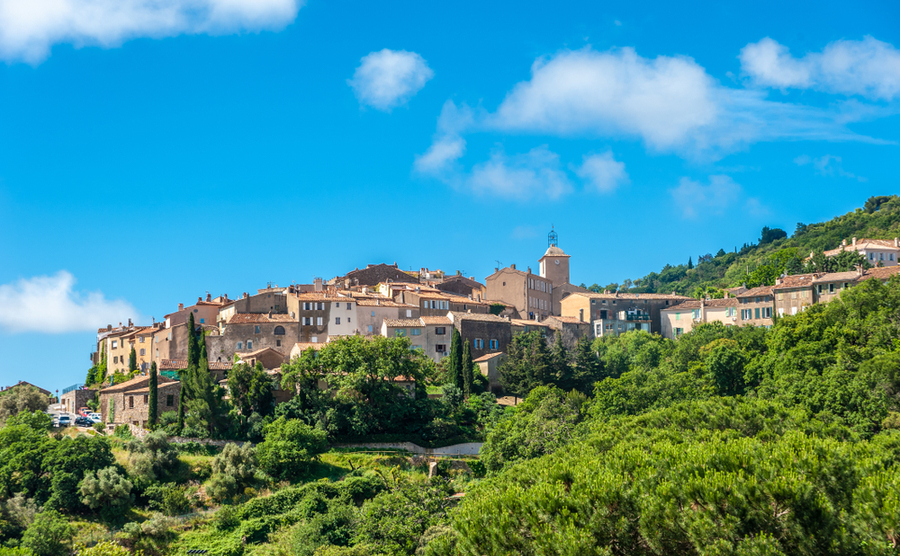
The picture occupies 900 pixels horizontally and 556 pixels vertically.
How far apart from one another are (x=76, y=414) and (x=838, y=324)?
58585 mm

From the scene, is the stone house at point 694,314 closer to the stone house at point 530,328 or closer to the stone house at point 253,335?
the stone house at point 530,328

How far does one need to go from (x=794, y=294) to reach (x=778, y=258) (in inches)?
978

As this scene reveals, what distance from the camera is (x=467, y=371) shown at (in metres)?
64.6

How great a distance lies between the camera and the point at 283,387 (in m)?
56.6

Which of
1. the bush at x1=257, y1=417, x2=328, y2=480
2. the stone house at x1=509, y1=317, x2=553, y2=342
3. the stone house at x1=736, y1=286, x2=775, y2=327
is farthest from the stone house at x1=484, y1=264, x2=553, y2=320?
the bush at x1=257, y1=417, x2=328, y2=480

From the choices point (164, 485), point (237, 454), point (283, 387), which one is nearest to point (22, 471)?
point (164, 485)

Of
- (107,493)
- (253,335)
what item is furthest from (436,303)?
(107,493)

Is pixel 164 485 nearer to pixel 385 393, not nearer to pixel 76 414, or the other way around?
pixel 385 393

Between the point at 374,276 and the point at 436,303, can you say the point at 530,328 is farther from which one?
the point at 374,276

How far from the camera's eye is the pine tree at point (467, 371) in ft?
210

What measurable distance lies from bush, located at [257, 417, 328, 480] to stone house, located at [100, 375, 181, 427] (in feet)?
30.1

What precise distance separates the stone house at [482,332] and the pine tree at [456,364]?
12.4ft

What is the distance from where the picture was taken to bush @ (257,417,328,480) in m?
49.6

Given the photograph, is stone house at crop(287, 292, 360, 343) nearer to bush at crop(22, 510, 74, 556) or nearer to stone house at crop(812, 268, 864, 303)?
bush at crop(22, 510, 74, 556)
